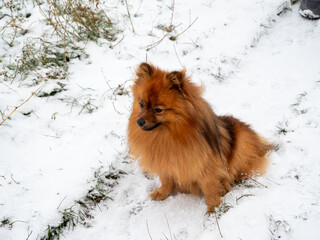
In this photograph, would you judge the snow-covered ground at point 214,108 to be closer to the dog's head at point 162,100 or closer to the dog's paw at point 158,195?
the dog's paw at point 158,195

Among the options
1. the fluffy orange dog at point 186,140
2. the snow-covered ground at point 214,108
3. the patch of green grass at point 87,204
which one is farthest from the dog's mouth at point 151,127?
the patch of green grass at point 87,204

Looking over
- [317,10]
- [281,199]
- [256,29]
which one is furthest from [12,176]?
[317,10]

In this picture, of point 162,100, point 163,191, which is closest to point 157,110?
point 162,100

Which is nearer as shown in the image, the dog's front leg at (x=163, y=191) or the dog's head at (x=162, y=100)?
the dog's head at (x=162, y=100)

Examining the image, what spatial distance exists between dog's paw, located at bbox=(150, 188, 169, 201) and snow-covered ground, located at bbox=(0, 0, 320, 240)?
68 mm

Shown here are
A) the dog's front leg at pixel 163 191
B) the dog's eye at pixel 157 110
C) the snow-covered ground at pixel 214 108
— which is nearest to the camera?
the dog's eye at pixel 157 110

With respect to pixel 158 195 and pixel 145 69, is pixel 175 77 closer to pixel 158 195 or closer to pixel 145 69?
pixel 145 69

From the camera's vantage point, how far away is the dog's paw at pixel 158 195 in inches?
104

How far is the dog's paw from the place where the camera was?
2.65 metres

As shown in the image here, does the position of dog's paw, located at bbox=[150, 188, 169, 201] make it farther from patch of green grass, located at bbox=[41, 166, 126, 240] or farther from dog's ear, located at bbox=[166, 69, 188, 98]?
dog's ear, located at bbox=[166, 69, 188, 98]

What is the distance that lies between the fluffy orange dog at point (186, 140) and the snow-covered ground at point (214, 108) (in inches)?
7.6

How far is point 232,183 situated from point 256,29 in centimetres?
319

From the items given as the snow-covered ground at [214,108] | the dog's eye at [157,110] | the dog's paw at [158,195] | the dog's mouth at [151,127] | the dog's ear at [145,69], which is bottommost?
the dog's paw at [158,195]

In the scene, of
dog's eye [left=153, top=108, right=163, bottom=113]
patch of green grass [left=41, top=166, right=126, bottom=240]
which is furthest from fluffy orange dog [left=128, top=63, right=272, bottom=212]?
patch of green grass [left=41, top=166, right=126, bottom=240]
